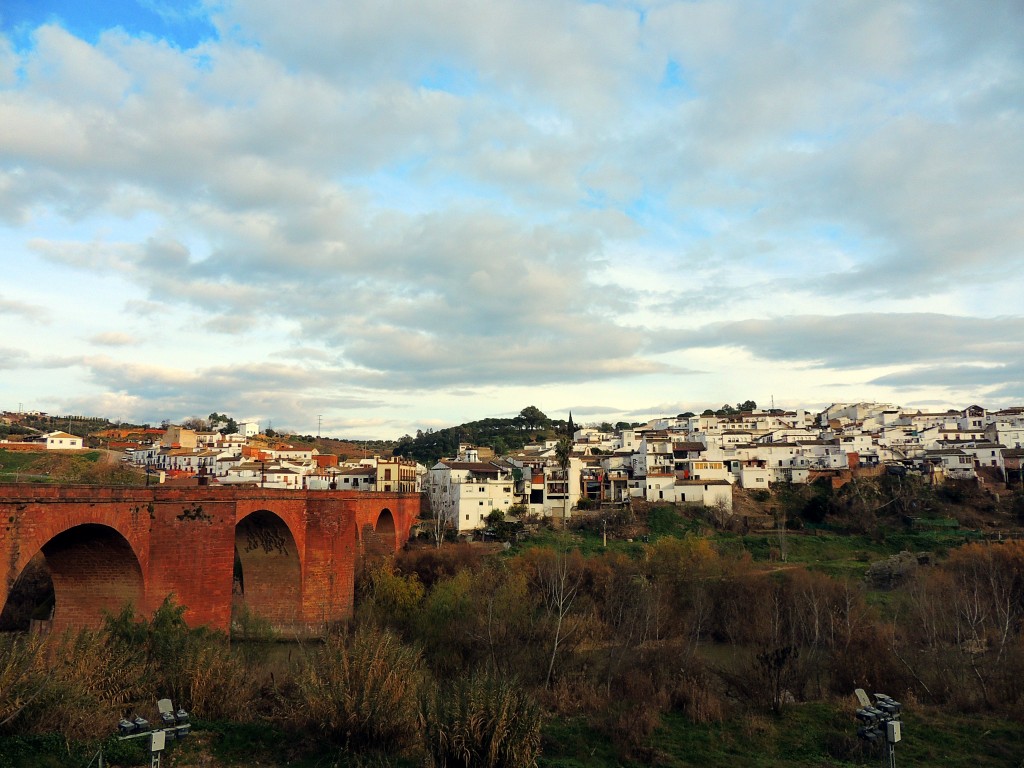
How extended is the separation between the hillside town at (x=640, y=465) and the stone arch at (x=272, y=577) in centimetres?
1726

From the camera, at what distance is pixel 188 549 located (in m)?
20.3

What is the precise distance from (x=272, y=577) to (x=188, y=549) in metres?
10.0

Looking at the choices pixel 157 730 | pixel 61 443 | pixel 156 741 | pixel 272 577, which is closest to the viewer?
pixel 156 741

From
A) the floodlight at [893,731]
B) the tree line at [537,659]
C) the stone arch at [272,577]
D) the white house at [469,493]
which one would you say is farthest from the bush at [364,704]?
the white house at [469,493]

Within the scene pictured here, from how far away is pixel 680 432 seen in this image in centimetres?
8950

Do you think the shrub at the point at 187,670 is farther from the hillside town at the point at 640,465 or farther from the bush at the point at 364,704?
the hillside town at the point at 640,465

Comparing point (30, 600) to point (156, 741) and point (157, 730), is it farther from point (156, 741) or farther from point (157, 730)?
point (156, 741)

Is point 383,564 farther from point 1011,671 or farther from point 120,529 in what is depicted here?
point 1011,671

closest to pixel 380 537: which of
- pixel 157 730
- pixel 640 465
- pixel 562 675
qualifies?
pixel 562 675

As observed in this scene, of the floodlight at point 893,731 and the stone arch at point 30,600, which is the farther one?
the stone arch at point 30,600

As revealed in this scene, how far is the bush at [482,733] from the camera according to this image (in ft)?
31.9

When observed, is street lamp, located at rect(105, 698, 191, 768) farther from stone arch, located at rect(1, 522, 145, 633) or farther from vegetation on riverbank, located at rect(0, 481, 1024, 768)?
stone arch, located at rect(1, 522, 145, 633)

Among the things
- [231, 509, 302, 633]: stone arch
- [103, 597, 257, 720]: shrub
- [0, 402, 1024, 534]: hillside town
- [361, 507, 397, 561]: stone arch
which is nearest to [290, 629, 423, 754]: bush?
[103, 597, 257, 720]: shrub

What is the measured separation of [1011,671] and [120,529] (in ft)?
80.7
